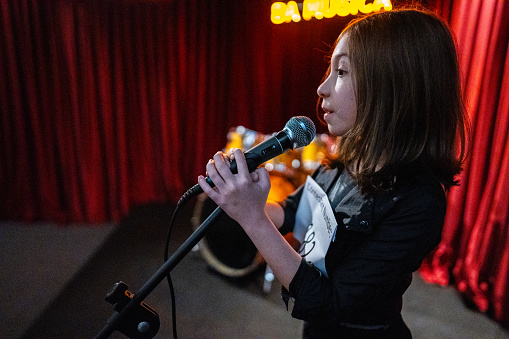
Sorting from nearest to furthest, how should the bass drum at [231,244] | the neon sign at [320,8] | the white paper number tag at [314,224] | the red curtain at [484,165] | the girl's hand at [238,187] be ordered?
1. the girl's hand at [238,187]
2. the white paper number tag at [314,224]
3. the red curtain at [484,165]
4. the bass drum at [231,244]
5. the neon sign at [320,8]

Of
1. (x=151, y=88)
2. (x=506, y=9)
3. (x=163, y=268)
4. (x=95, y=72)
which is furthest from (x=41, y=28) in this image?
(x=506, y=9)

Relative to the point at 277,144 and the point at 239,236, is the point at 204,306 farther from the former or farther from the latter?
the point at 277,144

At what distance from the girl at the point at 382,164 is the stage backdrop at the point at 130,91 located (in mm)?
2129

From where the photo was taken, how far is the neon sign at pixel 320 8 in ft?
8.62

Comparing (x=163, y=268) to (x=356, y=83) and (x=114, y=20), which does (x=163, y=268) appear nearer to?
(x=356, y=83)

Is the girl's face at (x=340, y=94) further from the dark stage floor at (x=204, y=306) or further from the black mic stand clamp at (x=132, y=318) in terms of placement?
the dark stage floor at (x=204, y=306)

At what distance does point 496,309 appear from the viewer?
211 centimetres

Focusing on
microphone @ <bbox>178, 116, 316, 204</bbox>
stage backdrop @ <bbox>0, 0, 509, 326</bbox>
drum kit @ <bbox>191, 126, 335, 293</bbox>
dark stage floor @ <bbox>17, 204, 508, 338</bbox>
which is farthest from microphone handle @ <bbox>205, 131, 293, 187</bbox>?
stage backdrop @ <bbox>0, 0, 509, 326</bbox>

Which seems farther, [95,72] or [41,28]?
[95,72]

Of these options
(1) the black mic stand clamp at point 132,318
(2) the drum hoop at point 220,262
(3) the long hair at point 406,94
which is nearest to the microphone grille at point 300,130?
(3) the long hair at point 406,94

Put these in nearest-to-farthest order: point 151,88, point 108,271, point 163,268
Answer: point 163,268
point 108,271
point 151,88

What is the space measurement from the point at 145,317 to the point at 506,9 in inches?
96.0

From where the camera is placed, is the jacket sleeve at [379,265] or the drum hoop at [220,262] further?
the drum hoop at [220,262]

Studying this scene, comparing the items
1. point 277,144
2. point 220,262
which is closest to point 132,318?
point 277,144
